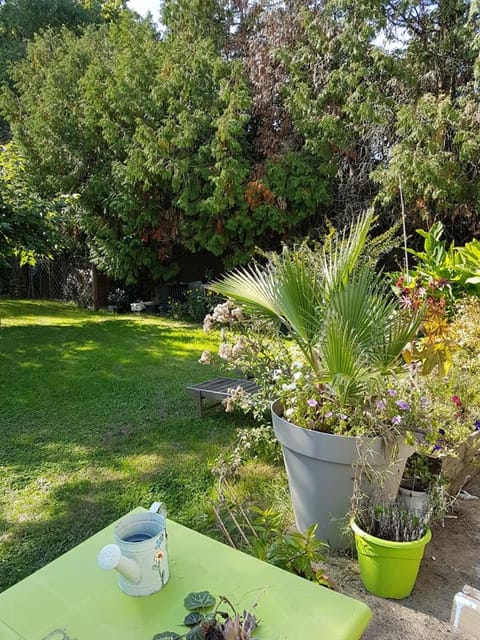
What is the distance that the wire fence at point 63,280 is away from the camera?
Result: 1036cm

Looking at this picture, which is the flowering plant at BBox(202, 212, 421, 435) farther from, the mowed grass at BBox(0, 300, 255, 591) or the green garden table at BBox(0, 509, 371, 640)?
the green garden table at BBox(0, 509, 371, 640)

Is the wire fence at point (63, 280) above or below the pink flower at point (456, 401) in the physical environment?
above

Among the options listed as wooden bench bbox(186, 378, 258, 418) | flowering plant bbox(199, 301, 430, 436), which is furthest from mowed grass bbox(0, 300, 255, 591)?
flowering plant bbox(199, 301, 430, 436)

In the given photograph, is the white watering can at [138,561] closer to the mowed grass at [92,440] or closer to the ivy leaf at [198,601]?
the ivy leaf at [198,601]

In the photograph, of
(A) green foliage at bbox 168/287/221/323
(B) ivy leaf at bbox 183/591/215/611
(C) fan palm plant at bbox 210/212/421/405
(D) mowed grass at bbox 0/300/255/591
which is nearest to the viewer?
(B) ivy leaf at bbox 183/591/215/611

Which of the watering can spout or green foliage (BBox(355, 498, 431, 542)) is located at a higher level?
the watering can spout

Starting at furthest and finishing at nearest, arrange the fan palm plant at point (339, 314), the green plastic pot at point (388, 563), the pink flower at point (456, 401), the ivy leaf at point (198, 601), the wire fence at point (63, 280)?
1. the wire fence at point (63, 280)
2. the pink flower at point (456, 401)
3. the fan palm plant at point (339, 314)
4. the green plastic pot at point (388, 563)
5. the ivy leaf at point (198, 601)

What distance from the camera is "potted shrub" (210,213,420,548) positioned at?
6.07ft

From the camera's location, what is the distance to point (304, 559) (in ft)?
4.83

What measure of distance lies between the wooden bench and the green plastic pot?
5.73ft

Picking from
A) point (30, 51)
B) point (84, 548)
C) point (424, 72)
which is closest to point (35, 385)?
point (84, 548)

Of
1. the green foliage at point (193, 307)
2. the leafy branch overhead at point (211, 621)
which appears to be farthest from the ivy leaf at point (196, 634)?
the green foliage at point (193, 307)

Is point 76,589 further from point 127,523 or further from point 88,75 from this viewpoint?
point 88,75

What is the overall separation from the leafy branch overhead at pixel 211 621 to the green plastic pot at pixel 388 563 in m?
0.99
